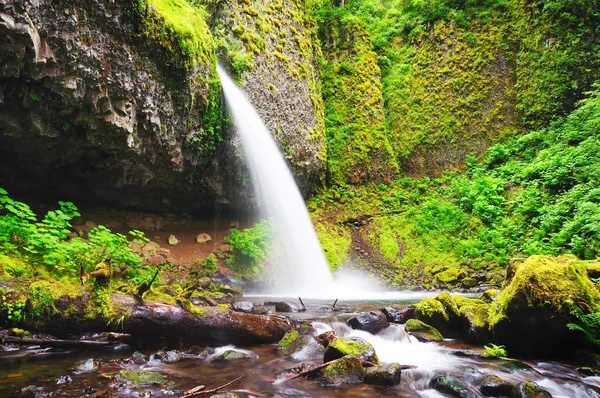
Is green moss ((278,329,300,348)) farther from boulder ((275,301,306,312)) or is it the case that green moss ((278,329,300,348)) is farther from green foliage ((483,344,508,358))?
green foliage ((483,344,508,358))

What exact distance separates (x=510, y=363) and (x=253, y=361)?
313 cm

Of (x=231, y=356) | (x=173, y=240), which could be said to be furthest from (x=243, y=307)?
(x=173, y=240)

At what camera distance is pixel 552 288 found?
4008mm

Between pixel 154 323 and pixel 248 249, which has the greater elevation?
pixel 248 249

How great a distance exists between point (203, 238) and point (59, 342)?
7753 mm

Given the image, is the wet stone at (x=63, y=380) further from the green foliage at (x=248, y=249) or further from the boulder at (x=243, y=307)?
the green foliage at (x=248, y=249)

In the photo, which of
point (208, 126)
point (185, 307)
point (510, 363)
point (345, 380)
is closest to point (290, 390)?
point (345, 380)

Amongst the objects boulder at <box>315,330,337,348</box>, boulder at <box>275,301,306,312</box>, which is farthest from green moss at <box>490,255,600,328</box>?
boulder at <box>275,301,306,312</box>

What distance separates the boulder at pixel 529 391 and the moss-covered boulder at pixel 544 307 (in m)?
1.06

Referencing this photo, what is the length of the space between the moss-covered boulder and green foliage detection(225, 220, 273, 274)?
26.2ft

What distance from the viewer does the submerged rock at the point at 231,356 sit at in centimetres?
425

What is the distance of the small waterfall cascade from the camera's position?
11.2 metres

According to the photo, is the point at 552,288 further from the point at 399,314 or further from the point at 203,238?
the point at 203,238

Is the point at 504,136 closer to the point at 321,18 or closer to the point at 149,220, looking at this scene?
the point at 321,18
